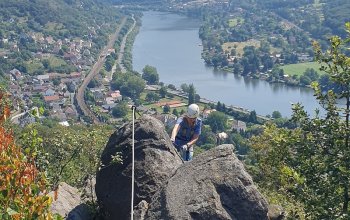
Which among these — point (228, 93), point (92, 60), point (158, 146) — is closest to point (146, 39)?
point (92, 60)

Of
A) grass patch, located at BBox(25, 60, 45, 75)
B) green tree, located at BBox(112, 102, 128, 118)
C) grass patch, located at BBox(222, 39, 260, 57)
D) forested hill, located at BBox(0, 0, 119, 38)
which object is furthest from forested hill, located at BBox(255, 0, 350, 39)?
grass patch, located at BBox(25, 60, 45, 75)

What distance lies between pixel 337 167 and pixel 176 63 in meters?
49.8

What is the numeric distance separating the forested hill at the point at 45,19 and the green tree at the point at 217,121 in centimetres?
3711

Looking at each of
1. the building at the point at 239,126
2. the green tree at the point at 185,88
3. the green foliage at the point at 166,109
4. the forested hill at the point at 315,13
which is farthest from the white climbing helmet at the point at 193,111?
the forested hill at the point at 315,13

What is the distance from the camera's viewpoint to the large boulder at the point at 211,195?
3789 millimetres

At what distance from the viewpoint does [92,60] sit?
195ft

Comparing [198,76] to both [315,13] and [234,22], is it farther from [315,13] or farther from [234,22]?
[315,13]

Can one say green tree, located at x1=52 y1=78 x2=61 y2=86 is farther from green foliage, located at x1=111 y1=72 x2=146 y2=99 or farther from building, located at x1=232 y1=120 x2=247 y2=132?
building, located at x1=232 y1=120 x2=247 y2=132

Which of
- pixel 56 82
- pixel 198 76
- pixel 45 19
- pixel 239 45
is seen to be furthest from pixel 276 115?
pixel 45 19

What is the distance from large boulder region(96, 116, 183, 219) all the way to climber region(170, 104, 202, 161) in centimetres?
49

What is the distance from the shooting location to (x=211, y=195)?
3.86 meters

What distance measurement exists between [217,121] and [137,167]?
31.4 meters

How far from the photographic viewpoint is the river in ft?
136

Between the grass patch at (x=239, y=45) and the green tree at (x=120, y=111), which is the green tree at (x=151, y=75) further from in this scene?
the grass patch at (x=239, y=45)
